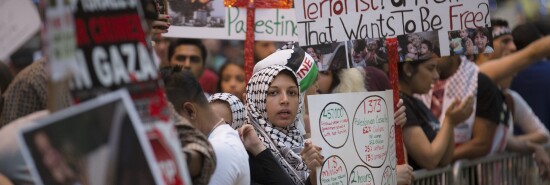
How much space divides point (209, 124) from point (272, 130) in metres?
1.46

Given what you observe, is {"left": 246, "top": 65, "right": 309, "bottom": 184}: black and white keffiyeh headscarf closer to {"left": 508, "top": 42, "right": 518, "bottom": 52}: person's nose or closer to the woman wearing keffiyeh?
the woman wearing keffiyeh

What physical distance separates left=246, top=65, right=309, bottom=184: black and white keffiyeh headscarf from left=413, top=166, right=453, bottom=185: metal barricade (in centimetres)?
157

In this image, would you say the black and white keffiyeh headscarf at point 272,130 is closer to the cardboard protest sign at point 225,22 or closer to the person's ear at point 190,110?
the cardboard protest sign at point 225,22

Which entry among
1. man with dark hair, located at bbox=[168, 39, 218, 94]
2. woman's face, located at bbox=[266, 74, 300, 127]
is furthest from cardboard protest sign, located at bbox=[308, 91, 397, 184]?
man with dark hair, located at bbox=[168, 39, 218, 94]

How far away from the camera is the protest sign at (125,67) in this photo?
3643 mm

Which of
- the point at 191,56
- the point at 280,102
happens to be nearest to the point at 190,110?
the point at 280,102

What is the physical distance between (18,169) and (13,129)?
7.7 inches

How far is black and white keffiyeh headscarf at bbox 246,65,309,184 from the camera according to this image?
6938 millimetres

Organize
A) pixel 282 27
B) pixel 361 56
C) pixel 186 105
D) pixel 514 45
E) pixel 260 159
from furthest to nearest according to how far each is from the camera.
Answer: pixel 514 45, pixel 282 27, pixel 361 56, pixel 260 159, pixel 186 105

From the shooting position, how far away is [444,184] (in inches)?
360

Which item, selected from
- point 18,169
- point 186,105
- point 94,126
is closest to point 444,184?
point 186,105

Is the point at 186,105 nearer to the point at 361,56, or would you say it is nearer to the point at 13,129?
the point at 13,129

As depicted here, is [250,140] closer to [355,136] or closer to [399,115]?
[355,136]

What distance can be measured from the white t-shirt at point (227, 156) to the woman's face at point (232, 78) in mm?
4350
